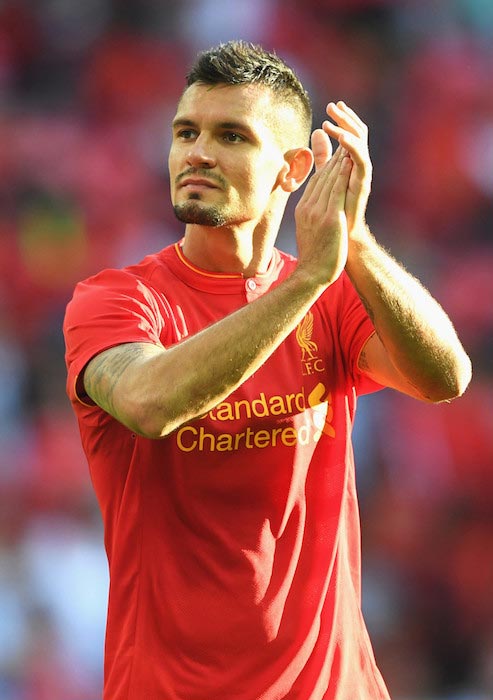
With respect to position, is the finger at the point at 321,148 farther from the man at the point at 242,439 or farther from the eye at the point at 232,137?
the eye at the point at 232,137

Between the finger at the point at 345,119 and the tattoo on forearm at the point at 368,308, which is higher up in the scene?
the finger at the point at 345,119

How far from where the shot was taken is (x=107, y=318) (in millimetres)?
2916

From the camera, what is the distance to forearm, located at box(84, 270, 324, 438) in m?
2.57

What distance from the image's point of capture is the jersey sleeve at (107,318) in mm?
2861

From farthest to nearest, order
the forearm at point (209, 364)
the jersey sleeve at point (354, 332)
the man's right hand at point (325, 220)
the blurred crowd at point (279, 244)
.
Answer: the blurred crowd at point (279, 244), the jersey sleeve at point (354, 332), the man's right hand at point (325, 220), the forearm at point (209, 364)

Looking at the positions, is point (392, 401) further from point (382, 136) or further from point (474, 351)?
point (382, 136)

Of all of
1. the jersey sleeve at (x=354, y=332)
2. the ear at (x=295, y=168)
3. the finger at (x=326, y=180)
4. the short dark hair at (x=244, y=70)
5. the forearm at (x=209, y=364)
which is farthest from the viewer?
the ear at (x=295, y=168)

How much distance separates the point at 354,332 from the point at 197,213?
544 millimetres

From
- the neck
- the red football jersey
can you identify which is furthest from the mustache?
the red football jersey

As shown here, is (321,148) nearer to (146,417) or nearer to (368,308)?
(368,308)

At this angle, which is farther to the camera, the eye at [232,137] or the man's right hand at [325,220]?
the eye at [232,137]

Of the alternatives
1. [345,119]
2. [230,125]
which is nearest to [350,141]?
[345,119]

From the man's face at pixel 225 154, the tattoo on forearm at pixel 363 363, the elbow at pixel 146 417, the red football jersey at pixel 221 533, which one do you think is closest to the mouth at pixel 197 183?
the man's face at pixel 225 154

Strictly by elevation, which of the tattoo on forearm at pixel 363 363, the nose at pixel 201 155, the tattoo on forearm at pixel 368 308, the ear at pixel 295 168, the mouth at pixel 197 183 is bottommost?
the tattoo on forearm at pixel 363 363
